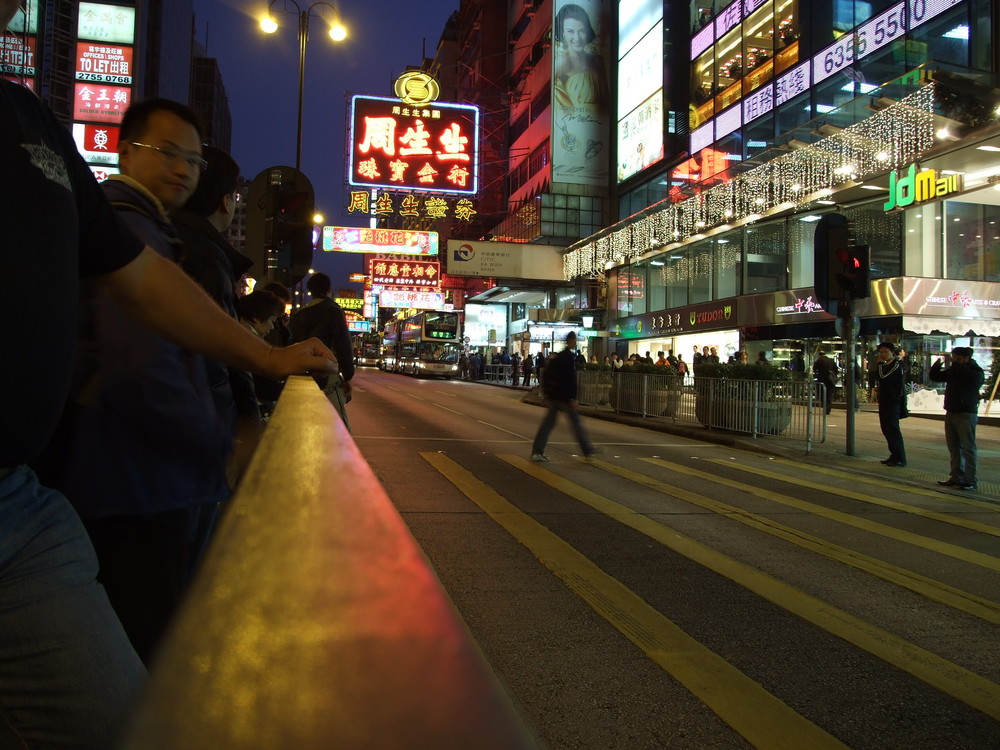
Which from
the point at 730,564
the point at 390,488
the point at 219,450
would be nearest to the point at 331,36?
the point at 390,488

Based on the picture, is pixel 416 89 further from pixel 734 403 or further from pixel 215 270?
pixel 215 270

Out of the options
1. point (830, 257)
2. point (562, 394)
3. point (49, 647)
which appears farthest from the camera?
point (830, 257)

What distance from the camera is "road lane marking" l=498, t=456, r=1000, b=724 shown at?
10.6 ft

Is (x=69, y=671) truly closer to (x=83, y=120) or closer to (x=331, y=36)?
(x=331, y=36)

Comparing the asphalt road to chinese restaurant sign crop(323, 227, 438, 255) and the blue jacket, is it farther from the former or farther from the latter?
chinese restaurant sign crop(323, 227, 438, 255)

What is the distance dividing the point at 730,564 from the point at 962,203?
19.9 meters

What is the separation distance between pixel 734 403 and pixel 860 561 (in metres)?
8.88

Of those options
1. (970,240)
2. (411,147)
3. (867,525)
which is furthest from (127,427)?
(411,147)

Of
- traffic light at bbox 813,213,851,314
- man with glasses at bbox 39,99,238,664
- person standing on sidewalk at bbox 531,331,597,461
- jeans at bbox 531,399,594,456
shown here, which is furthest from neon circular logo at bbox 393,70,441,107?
man with glasses at bbox 39,99,238,664

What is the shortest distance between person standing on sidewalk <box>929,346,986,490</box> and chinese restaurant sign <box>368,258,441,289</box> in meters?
34.7

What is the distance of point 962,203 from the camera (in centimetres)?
2030

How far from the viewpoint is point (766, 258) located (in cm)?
2688

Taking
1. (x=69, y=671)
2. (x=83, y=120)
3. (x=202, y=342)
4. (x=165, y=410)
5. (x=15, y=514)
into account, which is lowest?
(x=69, y=671)

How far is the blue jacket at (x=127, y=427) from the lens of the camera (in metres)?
1.79
